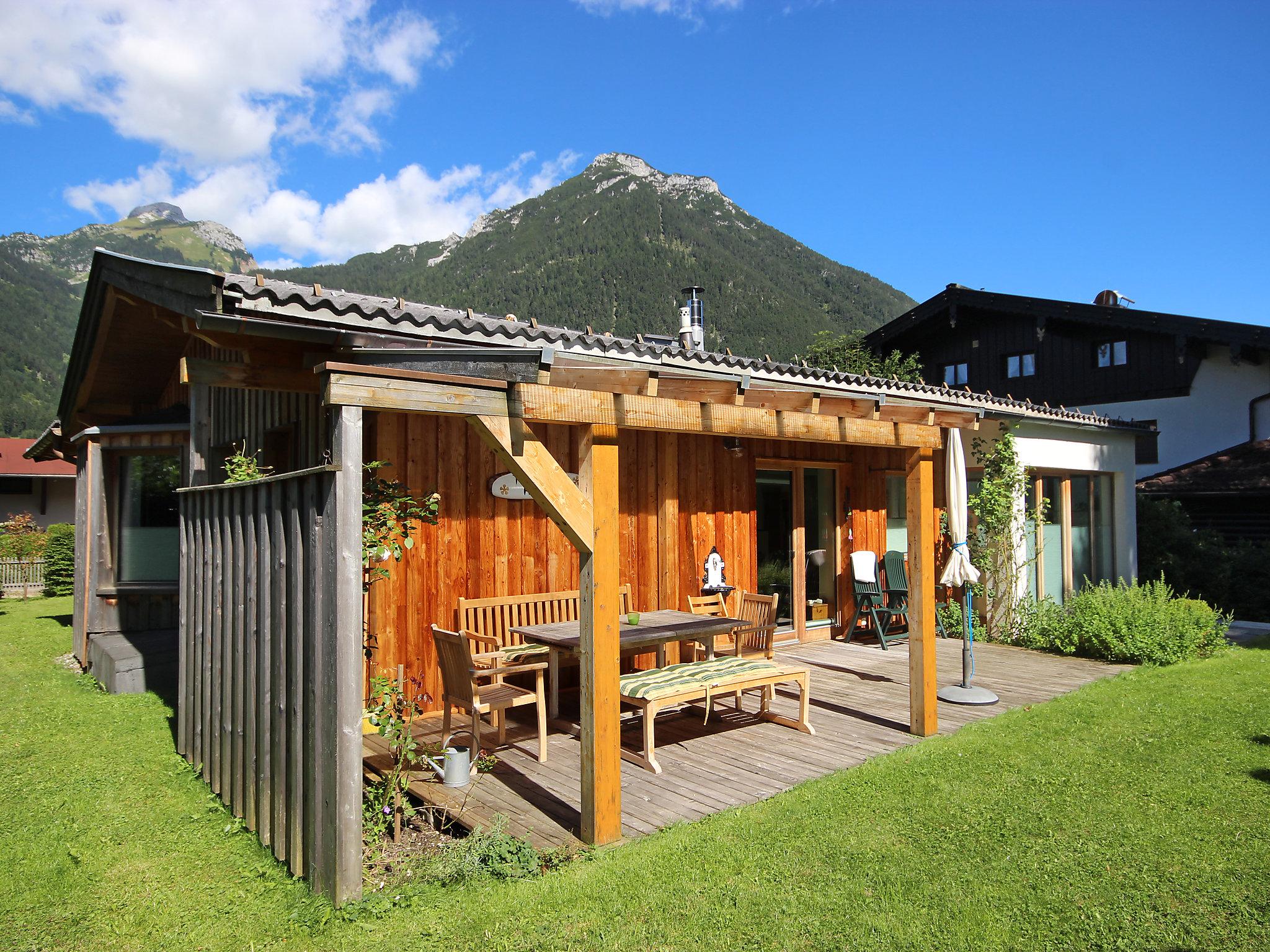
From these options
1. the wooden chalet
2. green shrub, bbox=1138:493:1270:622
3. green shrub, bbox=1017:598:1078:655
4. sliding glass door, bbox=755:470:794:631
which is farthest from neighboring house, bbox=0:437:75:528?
green shrub, bbox=1138:493:1270:622

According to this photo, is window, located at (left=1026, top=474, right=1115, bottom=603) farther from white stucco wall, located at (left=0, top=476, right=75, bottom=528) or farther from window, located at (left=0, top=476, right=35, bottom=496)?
window, located at (left=0, top=476, right=35, bottom=496)

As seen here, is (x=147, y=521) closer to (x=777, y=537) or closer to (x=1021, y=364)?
(x=777, y=537)

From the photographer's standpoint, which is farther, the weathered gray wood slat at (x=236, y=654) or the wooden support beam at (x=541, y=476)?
the weathered gray wood slat at (x=236, y=654)

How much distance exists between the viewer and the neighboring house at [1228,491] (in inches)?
502

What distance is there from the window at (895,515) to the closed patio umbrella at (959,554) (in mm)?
3298

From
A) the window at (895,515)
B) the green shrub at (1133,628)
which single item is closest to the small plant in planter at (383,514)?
the window at (895,515)

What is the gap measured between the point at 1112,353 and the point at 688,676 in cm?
1498

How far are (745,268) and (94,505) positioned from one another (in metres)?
42.3

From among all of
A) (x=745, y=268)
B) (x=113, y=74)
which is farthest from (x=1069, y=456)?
(x=113, y=74)

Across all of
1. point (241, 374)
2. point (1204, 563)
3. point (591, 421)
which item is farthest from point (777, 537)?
point (1204, 563)

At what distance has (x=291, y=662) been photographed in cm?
351

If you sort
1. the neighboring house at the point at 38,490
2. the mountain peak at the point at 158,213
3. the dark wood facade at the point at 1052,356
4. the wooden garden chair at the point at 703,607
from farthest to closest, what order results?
the mountain peak at the point at 158,213 < the neighboring house at the point at 38,490 < the dark wood facade at the point at 1052,356 < the wooden garden chair at the point at 703,607

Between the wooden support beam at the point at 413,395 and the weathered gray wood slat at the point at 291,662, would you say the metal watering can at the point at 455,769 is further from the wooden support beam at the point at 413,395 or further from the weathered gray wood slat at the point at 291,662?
the wooden support beam at the point at 413,395

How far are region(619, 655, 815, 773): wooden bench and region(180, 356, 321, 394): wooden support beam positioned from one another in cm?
265
